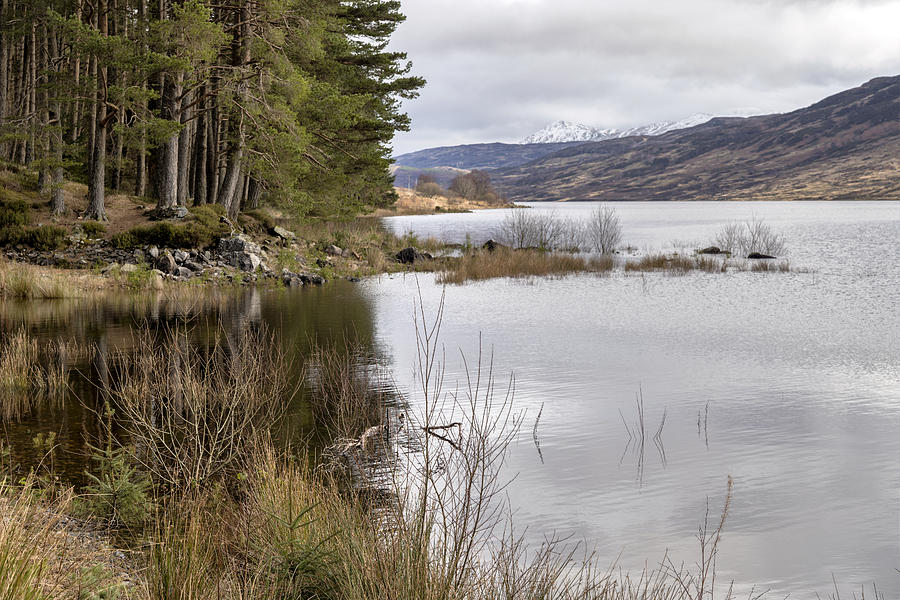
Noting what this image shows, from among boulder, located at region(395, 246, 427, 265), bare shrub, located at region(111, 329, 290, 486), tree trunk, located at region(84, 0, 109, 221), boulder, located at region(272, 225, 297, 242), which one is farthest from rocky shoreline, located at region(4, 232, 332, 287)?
bare shrub, located at region(111, 329, 290, 486)

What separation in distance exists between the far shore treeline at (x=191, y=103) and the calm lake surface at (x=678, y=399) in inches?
280

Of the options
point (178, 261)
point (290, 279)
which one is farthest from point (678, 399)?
point (178, 261)

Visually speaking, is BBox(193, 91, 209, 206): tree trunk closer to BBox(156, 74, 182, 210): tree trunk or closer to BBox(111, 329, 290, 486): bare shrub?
BBox(156, 74, 182, 210): tree trunk

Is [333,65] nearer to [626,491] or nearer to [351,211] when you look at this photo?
[351,211]

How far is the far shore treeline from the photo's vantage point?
24812 mm

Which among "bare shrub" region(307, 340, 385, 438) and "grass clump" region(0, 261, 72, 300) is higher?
"grass clump" region(0, 261, 72, 300)

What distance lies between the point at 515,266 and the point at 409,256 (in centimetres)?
651

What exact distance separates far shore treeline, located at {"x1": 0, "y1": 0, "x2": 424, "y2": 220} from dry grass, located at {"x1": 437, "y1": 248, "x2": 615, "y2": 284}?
7.65 meters

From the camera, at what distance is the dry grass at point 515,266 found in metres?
31.0

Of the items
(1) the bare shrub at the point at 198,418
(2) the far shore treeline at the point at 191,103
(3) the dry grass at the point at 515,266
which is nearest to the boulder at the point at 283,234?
(2) the far shore treeline at the point at 191,103

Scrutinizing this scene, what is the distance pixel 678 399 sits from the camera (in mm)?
12156

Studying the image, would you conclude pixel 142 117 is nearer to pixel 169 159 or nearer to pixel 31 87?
pixel 169 159

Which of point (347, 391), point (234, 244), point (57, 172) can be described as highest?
point (57, 172)

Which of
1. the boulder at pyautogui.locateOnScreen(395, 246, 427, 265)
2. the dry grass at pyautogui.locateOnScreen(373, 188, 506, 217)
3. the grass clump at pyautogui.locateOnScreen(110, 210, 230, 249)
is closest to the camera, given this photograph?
the grass clump at pyautogui.locateOnScreen(110, 210, 230, 249)
